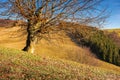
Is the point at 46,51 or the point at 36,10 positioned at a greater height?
the point at 36,10

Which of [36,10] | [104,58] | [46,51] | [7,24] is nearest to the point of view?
[36,10]

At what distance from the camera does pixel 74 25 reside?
76.4 feet

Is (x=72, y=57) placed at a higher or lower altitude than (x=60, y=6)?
lower

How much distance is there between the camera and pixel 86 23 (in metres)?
24.0

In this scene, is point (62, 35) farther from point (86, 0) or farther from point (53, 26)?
point (86, 0)

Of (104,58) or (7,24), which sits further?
(104,58)

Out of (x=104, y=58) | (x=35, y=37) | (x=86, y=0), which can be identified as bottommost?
(x=104, y=58)

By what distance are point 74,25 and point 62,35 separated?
2134 millimetres

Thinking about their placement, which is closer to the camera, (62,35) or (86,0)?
(86,0)

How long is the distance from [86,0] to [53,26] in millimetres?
3738

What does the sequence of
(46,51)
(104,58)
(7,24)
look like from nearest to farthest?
(7,24), (46,51), (104,58)

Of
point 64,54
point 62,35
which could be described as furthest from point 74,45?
point 62,35

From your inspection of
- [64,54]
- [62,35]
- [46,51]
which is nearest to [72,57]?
[64,54]

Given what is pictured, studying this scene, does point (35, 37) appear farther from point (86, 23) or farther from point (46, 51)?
point (46, 51)
